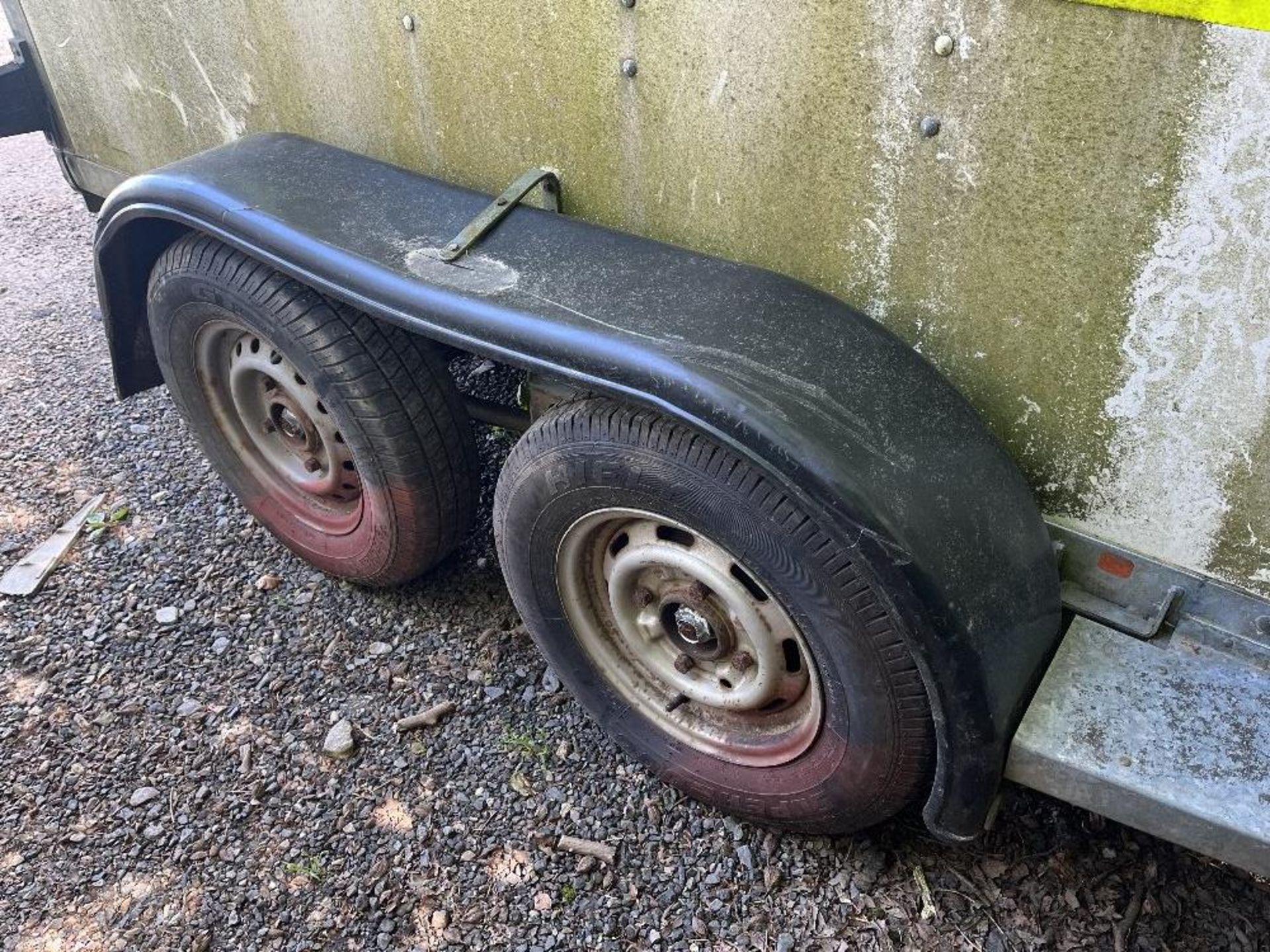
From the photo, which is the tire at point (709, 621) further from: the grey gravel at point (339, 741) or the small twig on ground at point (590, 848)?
the grey gravel at point (339, 741)

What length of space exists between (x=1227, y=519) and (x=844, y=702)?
2.32 ft

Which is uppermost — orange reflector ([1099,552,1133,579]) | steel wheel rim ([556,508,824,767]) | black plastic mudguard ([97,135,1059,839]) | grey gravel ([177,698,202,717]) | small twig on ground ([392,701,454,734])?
black plastic mudguard ([97,135,1059,839])

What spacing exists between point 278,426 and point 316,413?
0.27 metres

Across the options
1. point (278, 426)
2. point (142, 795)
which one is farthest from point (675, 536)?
point (142, 795)

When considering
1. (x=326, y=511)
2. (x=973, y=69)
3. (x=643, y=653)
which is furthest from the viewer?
(x=326, y=511)

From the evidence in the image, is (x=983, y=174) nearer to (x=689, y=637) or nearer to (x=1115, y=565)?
(x=1115, y=565)

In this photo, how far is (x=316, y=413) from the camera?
8.48 feet

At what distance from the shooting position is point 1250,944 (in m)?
2.03

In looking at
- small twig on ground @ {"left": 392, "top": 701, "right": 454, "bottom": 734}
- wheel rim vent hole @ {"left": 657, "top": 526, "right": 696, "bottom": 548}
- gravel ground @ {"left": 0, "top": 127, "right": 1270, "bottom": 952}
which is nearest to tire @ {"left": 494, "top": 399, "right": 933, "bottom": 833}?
wheel rim vent hole @ {"left": 657, "top": 526, "right": 696, "bottom": 548}

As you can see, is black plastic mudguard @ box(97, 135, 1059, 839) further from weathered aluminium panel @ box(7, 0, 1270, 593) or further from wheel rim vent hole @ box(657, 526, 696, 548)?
wheel rim vent hole @ box(657, 526, 696, 548)

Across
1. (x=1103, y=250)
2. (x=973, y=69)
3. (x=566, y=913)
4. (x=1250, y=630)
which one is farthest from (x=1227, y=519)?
(x=566, y=913)

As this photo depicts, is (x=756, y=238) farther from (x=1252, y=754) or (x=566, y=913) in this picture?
(x=566, y=913)

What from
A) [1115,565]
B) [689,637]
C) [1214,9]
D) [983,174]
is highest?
[1214,9]

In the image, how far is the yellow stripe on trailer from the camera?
4.58 feet
